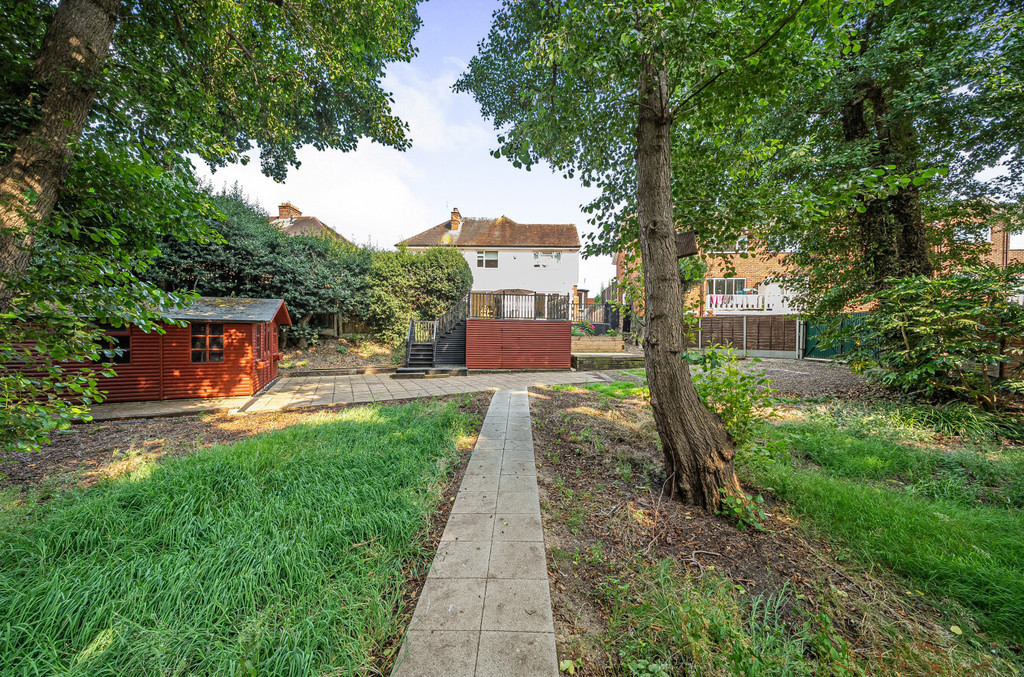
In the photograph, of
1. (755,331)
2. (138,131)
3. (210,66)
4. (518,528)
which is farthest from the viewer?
(755,331)

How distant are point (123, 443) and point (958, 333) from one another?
12520 mm

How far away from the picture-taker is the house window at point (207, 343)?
816 centimetres

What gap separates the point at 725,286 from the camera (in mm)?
19734

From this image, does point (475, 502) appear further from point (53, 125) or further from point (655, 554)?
point (53, 125)

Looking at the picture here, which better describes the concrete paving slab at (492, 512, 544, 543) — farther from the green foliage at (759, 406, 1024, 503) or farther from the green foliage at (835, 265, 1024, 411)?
the green foliage at (835, 265, 1024, 411)

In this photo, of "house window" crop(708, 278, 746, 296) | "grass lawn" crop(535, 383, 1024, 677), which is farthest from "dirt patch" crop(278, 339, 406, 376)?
"house window" crop(708, 278, 746, 296)

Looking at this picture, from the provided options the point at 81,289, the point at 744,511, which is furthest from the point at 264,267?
the point at 744,511

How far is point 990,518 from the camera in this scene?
2.82 m

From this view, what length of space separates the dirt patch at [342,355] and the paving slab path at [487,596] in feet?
36.1

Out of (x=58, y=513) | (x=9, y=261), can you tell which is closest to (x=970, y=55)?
(x=9, y=261)

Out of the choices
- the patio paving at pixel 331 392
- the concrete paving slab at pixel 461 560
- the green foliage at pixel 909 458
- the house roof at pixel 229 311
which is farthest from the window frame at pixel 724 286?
the concrete paving slab at pixel 461 560

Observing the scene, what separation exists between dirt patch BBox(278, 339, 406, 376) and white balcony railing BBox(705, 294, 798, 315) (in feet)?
52.1

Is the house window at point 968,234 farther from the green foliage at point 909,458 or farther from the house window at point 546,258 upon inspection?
the house window at point 546,258

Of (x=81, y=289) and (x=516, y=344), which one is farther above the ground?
(x=81, y=289)
